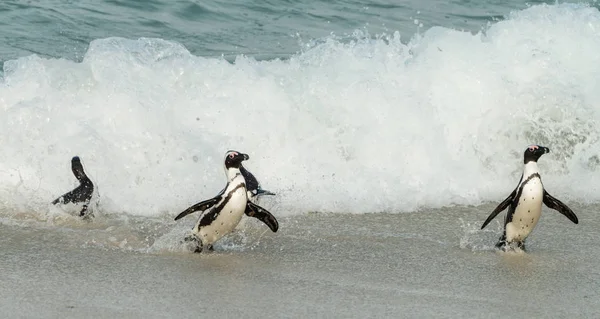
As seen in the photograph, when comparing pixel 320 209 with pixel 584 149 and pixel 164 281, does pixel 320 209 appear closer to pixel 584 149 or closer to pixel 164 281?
pixel 164 281

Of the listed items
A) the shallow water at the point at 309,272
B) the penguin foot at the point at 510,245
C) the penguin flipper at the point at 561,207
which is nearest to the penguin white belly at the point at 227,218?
the shallow water at the point at 309,272

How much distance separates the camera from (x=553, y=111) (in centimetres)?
924

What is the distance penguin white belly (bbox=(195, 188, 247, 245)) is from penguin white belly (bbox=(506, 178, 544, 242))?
62.9 inches

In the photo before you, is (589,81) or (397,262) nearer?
(397,262)

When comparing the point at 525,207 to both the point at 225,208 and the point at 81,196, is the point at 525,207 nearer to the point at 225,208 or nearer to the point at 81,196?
the point at 225,208

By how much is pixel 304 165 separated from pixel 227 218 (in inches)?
80.5

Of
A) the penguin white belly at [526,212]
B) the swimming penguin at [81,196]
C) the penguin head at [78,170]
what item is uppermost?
the penguin white belly at [526,212]

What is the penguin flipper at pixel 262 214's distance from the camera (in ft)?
20.1

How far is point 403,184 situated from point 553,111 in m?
2.09

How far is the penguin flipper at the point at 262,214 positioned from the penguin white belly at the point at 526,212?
1389 millimetres

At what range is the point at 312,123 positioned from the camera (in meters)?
8.45

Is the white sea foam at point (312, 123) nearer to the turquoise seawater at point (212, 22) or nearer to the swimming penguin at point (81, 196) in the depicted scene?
the swimming penguin at point (81, 196)

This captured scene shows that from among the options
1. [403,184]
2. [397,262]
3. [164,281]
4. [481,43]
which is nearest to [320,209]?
[403,184]

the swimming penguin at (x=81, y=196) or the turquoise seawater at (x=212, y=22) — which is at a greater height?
the turquoise seawater at (x=212, y=22)
